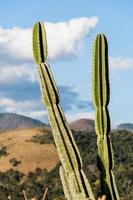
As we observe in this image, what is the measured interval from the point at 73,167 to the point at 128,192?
49.7 metres

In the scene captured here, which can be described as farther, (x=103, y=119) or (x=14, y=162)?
(x=14, y=162)

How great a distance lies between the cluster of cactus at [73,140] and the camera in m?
9.08

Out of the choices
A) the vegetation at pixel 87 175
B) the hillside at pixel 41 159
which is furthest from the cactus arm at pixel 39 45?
the hillside at pixel 41 159

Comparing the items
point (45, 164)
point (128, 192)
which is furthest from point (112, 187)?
point (45, 164)

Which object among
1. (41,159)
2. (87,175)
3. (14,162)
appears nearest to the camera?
(87,175)

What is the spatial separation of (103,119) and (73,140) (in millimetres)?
506

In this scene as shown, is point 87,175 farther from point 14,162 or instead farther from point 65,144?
point 65,144

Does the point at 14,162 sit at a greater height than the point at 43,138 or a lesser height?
lesser

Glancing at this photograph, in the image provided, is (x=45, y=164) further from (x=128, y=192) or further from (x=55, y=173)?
(x=128, y=192)

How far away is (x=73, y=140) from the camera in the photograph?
920 centimetres

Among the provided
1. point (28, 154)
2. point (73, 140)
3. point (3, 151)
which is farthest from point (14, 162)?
point (73, 140)

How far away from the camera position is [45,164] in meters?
91.6

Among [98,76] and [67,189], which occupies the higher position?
[98,76]

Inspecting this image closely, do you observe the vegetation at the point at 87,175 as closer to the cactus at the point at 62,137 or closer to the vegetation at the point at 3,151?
the vegetation at the point at 3,151
